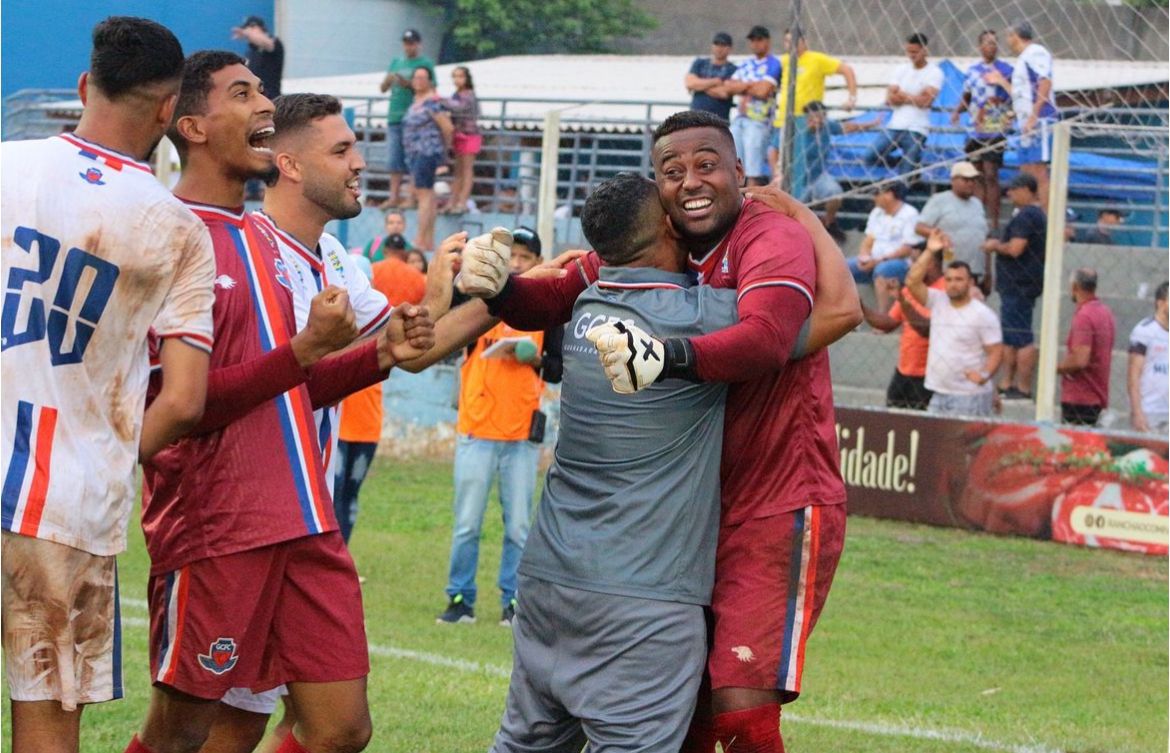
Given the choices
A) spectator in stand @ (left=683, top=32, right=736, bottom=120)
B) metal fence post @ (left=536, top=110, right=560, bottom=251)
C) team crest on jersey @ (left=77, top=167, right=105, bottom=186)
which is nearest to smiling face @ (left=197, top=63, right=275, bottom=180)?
team crest on jersey @ (left=77, top=167, right=105, bottom=186)

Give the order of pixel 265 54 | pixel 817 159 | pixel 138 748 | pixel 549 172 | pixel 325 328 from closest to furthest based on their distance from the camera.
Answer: pixel 325 328
pixel 138 748
pixel 817 159
pixel 549 172
pixel 265 54

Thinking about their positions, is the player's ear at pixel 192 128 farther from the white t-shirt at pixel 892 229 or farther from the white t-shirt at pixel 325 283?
the white t-shirt at pixel 892 229

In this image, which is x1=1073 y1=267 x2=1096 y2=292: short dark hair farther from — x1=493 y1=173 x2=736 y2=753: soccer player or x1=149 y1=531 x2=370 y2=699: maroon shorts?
x1=149 y1=531 x2=370 y2=699: maroon shorts

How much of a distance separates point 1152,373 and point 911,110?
3.38 metres

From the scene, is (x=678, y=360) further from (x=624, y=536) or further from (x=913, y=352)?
(x=913, y=352)

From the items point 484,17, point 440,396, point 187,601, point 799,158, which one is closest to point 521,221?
point 440,396

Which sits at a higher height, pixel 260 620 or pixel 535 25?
pixel 535 25

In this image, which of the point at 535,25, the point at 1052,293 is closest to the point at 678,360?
the point at 1052,293

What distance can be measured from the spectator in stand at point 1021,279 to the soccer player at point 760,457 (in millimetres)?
8760

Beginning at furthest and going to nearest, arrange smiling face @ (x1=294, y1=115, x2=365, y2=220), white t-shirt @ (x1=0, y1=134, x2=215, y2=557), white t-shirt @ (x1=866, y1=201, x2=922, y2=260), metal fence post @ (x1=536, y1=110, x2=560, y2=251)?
metal fence post @ (x1=536, y1=110, x2=560, y2=251) → white t-shirt @ (x1=866, y1=201, x2=922, y2=260) → smiling face @ (x1=294, y1=115, x2=365, y2=220) → white t-shirt @ (x1=0, y1=134, x2=215, y2=557)

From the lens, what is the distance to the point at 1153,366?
12.8m

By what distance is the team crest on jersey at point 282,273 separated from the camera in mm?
5016

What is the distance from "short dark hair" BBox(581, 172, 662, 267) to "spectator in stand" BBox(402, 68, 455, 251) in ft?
41.2

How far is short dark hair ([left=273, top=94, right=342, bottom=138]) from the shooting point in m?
5.34
